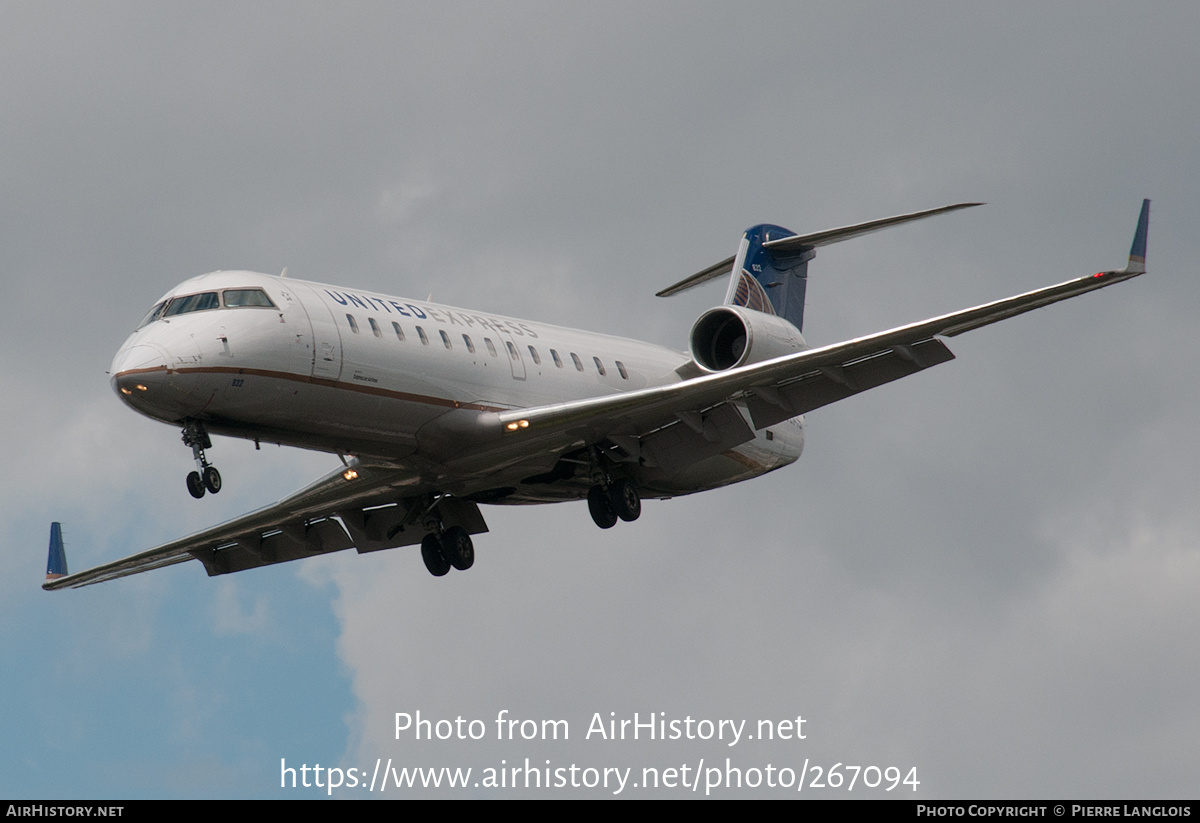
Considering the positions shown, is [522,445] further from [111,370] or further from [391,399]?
[111,370]

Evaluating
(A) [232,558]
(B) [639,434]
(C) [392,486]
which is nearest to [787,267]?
(B) [639,434]

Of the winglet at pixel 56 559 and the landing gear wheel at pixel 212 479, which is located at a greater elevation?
the winglet at pixel 56 559

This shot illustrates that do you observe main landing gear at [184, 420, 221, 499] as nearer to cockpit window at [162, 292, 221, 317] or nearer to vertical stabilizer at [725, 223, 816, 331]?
cockpit window at [162, 292, 221, 317]

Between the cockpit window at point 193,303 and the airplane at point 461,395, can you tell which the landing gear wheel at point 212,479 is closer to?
the airplane at point 461,395

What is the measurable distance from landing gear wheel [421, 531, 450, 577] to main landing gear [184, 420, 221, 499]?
639 centimetres

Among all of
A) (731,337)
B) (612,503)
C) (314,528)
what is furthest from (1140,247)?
(314,528)

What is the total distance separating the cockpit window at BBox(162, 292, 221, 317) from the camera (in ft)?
78.5

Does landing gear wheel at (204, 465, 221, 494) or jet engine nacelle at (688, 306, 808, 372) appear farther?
jet engine nacelle at (688, 306, 808, 372)

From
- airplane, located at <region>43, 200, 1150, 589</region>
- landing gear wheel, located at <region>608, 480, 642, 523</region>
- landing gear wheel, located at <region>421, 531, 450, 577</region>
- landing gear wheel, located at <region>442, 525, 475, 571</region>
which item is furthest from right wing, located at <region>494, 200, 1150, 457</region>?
landing gear wheel, located at <region>421, 531, 450, 577</region>

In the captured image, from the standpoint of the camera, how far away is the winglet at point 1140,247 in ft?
72.6

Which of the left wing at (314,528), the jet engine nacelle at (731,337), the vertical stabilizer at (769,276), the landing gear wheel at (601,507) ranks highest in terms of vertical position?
the vertical stabilizer at (769,276)

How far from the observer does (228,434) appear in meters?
24.3

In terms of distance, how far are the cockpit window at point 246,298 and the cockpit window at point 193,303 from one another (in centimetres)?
17

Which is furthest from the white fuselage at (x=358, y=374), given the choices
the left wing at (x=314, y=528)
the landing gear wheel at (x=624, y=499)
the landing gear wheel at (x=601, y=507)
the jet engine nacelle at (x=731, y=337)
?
the jet engine nacelle at (x=731, y=337)
